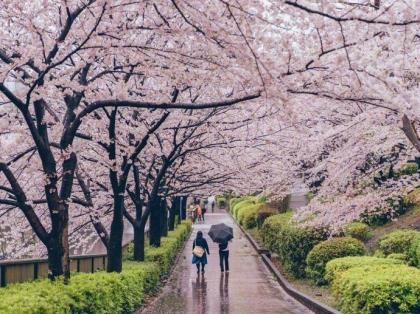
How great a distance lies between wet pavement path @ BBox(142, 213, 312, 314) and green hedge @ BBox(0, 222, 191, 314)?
1158 millimetres

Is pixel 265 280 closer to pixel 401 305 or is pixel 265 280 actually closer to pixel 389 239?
pixel 389 239

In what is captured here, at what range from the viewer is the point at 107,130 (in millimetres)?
12555

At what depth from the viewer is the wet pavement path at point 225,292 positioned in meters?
13.1

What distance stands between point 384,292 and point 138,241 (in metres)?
8.09

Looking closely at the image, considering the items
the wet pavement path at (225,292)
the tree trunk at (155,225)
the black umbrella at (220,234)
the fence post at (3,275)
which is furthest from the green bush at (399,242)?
the fence post at (3,275)

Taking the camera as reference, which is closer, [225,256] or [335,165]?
[335,165]

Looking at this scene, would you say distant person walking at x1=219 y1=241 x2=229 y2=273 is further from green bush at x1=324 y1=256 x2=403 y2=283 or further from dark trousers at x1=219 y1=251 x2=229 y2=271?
green bush at x1=324 y1=256 x2=403 y2=283

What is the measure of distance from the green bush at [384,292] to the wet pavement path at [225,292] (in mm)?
3171

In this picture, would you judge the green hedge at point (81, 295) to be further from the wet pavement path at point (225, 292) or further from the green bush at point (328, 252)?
the green bush at point (328, 252)

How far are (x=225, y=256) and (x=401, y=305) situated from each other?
12.6 m

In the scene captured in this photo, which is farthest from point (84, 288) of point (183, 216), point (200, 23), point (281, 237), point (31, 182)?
point (183, 216)

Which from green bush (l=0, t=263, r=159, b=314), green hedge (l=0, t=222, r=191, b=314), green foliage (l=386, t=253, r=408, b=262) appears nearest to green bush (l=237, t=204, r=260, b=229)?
green foliage (l=386, t=253, r=408, b=262)

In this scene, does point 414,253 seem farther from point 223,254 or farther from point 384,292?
point 223,254

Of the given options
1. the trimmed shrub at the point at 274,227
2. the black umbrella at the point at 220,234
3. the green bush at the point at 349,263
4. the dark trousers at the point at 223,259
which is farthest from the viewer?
the trimmed shrub at the point at 274,227
